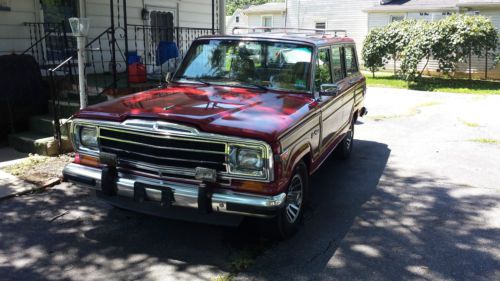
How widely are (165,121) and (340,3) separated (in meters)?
24.5

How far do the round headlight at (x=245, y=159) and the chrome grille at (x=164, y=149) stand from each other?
87 mm

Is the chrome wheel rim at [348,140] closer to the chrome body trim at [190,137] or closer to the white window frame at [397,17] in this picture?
the chrome body trim at [190,137]

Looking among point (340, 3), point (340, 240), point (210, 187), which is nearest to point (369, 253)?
point (340, 240)

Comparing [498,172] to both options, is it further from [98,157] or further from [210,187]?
[98,157]

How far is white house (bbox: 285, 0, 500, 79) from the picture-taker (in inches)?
786

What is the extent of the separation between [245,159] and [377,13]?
22.5m

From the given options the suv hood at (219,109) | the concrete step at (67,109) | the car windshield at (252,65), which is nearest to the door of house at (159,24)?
the concrete step at (67,109)

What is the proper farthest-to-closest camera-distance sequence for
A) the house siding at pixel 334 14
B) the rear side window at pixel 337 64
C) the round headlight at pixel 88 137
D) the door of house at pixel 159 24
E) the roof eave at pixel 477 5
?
the house siding at pixel 334 14
the roof eave at pixel 477 5
the door of house at pixel 159 24
the rear side window at pixel 337 64
the round headlight at pixel 88 137

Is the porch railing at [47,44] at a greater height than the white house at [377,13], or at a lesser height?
lesser

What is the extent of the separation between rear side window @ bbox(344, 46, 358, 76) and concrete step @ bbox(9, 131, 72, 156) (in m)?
4.33

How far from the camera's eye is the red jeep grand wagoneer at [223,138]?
11.7 feet

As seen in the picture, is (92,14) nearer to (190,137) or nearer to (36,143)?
(36,143)

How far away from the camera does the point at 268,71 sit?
4.97 meters

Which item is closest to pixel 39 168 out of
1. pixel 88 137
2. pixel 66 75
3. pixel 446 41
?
pixel 88 137
